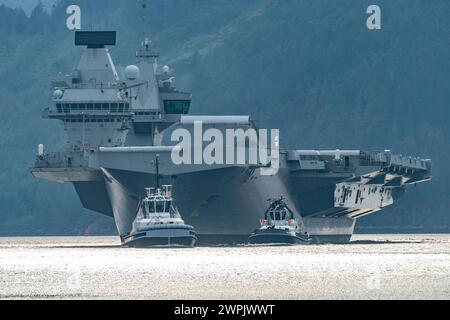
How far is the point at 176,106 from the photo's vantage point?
327 feet

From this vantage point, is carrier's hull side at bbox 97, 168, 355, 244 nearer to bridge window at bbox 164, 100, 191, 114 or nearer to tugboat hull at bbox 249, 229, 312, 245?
tugboat hull at bbox 249, 229, 312, 245

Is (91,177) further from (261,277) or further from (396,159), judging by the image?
(261,277)

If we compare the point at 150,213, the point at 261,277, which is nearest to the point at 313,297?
the point at 261,277

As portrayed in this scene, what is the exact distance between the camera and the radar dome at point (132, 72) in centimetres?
9819

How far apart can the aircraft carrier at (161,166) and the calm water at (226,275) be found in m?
6.46

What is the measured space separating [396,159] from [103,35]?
19.0 m

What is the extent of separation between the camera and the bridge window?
326 feet

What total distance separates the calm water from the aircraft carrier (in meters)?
6.46

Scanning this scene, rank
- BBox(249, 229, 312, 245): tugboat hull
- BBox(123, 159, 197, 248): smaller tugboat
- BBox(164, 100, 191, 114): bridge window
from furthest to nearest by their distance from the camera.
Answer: BBox(164, 100, 191, 114): bridge window, BBox(249, 229, 312, 245): tugboat hull, BBox(123, 159, 197, 248): smaller tugboat

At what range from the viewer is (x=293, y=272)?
58.8 meters

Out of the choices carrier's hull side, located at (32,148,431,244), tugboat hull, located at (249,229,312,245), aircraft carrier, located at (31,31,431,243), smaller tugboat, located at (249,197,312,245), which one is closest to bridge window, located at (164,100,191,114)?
aircraft carrier, located at (31,31,431,243)

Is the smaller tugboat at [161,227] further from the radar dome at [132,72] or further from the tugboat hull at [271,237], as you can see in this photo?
the radar dome at [132,72]

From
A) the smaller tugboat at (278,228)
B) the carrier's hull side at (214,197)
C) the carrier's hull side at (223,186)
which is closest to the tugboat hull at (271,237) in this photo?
the smaller tugboat at (278,228)

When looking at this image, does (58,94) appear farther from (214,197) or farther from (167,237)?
(167,237)
